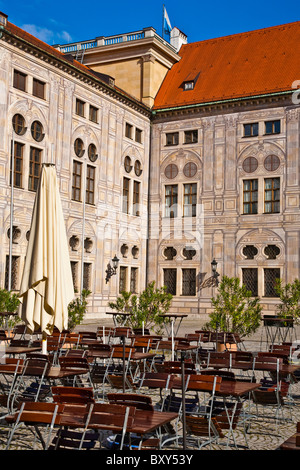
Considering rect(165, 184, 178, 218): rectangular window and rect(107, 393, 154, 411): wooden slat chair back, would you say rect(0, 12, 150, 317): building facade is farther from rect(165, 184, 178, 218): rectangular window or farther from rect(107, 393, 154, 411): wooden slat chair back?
rect(107, 393, 154, 411): wooden slat chair back

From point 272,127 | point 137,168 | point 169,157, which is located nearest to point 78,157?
point 137,168

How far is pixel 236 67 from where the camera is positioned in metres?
37.8

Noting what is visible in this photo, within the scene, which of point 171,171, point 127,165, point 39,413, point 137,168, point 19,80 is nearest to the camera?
point 39,413

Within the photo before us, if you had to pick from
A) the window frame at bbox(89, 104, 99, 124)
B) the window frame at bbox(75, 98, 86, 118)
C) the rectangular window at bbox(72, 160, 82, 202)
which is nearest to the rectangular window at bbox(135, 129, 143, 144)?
the window frame at bbox(89, 104, 99, 124)

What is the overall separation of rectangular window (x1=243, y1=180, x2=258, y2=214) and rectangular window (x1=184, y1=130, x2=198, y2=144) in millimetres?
4294

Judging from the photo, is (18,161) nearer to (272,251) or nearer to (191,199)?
(191,199)

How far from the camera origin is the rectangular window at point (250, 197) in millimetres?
34531

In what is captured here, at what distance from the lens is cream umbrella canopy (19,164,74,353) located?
1053 cm

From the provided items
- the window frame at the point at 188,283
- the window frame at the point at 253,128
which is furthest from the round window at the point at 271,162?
the window frame at the point at 188,283

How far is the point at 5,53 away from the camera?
26859mm

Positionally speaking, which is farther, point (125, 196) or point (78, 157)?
point (125, 196)

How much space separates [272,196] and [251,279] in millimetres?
4760
